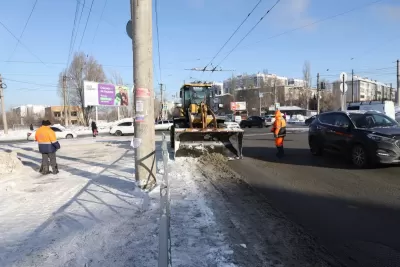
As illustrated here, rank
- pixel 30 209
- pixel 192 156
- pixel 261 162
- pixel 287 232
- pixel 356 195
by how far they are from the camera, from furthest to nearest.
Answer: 1. pixel 192 156
2. pixel 261 162
3. pixel 356 195
4. pixel 30 209
5. pixel 287 232

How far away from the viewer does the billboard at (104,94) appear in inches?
1775

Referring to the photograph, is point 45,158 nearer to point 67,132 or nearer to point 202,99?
point 202,99

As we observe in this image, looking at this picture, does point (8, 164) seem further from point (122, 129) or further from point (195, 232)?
point (122, 129)

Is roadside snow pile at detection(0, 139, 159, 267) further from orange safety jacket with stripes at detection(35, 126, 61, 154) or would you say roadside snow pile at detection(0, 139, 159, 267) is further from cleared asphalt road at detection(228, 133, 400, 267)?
cleared asphalt road at detection(228, 133, 400, 267)

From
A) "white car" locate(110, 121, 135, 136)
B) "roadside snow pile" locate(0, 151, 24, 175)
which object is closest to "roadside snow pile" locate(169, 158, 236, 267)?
"roadside snow pile" locate(0, 151, 24, 175)

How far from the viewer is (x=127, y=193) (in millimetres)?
6672

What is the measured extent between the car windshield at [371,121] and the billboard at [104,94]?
40.1m

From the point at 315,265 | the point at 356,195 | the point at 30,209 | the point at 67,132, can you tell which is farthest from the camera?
the point at 67,132

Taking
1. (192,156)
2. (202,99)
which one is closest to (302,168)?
(192,156)

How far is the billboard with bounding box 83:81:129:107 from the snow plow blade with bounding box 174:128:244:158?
3604 centimetres

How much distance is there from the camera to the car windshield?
9711mm

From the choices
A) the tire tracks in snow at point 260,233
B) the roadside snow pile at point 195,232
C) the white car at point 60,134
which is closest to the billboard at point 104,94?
the white car at point 60,134

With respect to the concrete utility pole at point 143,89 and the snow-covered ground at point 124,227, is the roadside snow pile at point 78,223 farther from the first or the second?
the concrete utility pole at point 143,89

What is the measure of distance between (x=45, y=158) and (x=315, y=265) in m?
8.36
